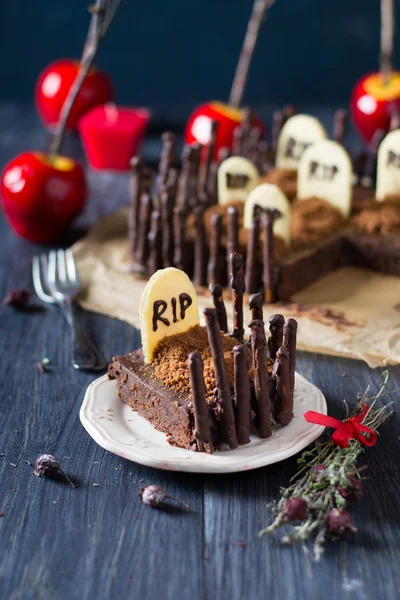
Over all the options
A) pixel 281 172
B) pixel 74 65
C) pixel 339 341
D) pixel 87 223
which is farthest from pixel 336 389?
pixel 74 65

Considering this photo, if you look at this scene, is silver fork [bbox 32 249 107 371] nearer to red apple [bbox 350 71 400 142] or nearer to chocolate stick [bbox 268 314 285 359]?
chocolate stick [bbox 268 314 285 359]

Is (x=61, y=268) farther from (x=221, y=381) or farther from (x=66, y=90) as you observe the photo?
(x=66, y=90)

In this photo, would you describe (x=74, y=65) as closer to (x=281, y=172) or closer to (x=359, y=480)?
(x=281, y=172)

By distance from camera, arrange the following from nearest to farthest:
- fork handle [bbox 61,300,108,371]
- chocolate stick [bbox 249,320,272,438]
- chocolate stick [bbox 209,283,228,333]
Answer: chocolate stick [bbox 249,320,272,438] < chocolate stick [bbox 209,283,228,333] < fork handle [bbox 61,300,108,371]

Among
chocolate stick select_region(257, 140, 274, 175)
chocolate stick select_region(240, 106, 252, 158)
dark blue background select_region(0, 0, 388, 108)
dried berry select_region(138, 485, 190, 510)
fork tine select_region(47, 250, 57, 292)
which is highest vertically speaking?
dark blue background select_region(0, 0, 388, 108)

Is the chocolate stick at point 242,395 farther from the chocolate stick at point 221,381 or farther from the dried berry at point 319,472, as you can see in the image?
the dried berry at point 319,472

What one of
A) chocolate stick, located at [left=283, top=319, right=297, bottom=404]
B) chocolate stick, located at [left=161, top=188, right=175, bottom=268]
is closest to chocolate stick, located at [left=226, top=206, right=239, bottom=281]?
chocolate stick, located at [left=161, top=188, right=175, bottom=268]
